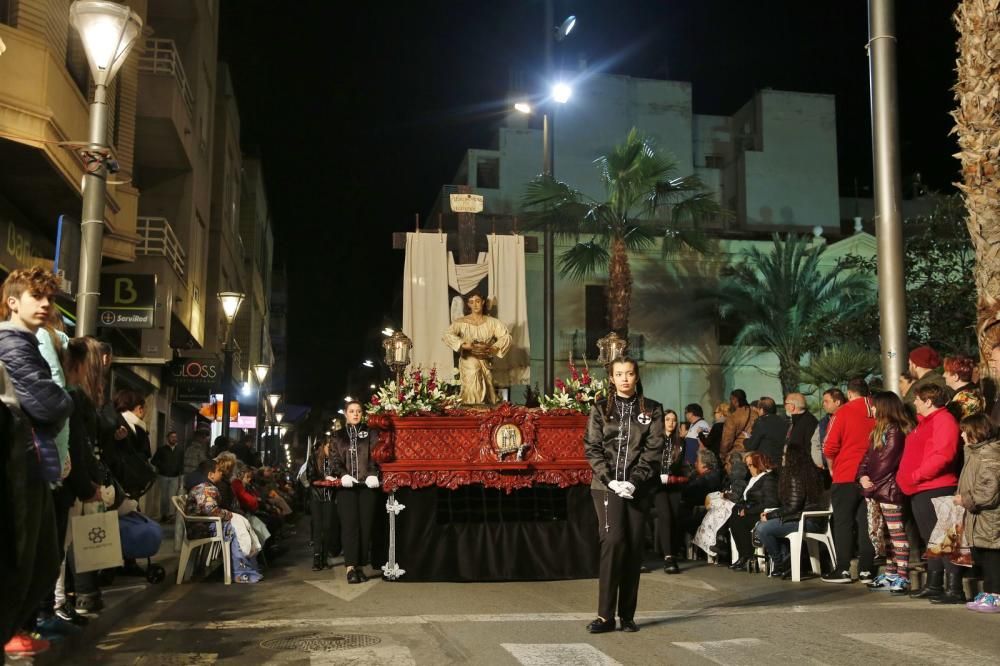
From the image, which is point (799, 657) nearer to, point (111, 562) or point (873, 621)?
point (873, 621)

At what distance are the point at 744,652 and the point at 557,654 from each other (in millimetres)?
1243

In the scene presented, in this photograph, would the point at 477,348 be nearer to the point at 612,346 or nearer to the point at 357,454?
the point at 612,346

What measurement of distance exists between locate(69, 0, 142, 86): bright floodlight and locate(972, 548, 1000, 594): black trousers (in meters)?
8.84

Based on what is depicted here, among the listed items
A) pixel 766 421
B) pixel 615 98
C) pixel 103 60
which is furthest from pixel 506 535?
pixel 615 98

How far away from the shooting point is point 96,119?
9492 mm

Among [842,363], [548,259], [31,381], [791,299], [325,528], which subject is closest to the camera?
[31,381]

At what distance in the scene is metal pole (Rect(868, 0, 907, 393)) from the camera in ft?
40.2

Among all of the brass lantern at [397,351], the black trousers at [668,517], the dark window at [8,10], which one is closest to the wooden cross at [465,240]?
the brass lantern at [397,351]

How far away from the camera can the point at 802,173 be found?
1683 inches

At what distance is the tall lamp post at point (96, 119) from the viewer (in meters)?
9.17

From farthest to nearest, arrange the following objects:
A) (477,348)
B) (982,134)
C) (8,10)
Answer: (477,348)
(8,10)
(982,134)

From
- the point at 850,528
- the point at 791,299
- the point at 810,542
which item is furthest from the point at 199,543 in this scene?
the point at 791,299

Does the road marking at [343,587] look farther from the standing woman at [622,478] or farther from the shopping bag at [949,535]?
the shopping bag at [949,535]

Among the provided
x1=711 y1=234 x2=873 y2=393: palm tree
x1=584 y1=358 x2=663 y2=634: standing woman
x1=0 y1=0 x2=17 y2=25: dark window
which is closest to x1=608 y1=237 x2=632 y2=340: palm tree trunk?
x1=711 y1=234 x2=873 y2=393: palm tree
